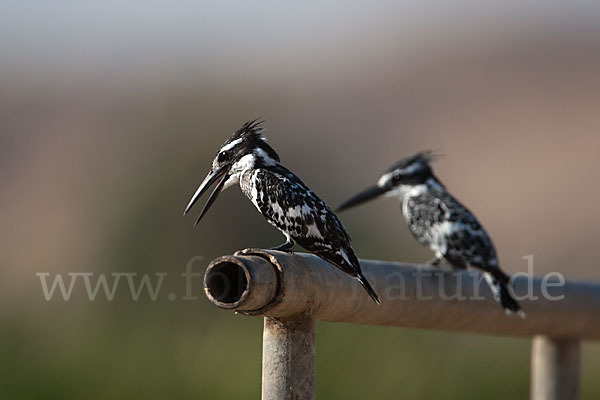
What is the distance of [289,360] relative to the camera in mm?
3127

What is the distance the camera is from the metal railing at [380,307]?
2.97 meters

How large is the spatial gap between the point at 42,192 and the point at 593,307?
104 ft

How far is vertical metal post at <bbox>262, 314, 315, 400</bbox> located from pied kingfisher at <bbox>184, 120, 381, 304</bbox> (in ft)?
1.96

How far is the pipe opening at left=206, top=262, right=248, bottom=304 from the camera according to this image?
2.94 meters

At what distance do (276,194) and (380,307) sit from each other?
27.5 inches

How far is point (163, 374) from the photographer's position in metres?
6.68

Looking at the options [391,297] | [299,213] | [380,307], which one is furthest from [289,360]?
[299,213]

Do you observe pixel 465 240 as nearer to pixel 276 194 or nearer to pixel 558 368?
pixel 558 368

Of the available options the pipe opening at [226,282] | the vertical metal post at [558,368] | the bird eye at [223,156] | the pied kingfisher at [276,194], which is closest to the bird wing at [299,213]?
the pied kingfisher at [276,194]

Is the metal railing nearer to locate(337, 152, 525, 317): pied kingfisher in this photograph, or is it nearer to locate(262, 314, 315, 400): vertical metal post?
locate(262, 314, 315, 400): vertical metal post

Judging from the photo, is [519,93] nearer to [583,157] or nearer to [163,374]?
[583,157]

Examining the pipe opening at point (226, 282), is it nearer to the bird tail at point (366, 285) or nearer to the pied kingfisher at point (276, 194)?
the bird tail at point (366, 285)

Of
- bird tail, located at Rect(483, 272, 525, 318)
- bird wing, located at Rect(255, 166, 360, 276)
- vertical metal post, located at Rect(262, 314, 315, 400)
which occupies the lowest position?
vertical metal post, located at Rect(262, 314, 315, 400)

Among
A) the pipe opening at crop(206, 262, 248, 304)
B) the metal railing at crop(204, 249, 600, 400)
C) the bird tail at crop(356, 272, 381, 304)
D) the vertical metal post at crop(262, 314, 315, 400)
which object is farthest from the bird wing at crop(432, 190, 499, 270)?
the pipe opening at crop(206, 262, 248, 304)
